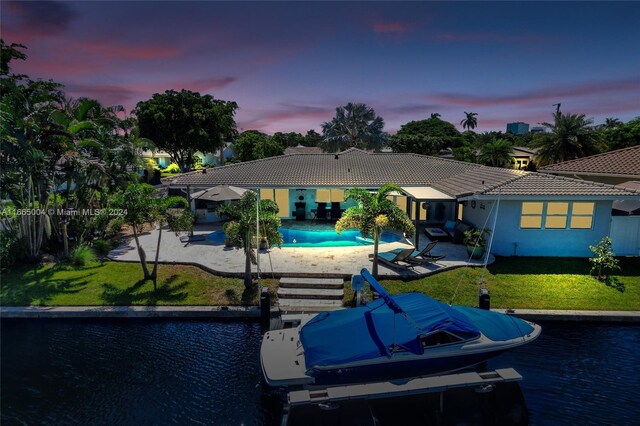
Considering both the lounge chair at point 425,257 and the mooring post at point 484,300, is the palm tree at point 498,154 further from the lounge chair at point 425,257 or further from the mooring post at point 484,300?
the mooring post at point 484,300

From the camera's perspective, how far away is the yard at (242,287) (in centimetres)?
1441

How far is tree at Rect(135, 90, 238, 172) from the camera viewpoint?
155ft

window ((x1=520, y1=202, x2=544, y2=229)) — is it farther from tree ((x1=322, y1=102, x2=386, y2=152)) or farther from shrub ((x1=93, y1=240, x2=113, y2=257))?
tree ((x1=322, y1=102, x2=386, y2=152))

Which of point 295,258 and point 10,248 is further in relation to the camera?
point 295,258

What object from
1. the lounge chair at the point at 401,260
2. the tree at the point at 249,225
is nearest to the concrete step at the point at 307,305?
the tree at the point at 249,225

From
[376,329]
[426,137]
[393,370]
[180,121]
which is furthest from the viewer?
[426,137]

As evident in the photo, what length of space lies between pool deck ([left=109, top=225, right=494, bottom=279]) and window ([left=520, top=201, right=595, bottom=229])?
3.18 m

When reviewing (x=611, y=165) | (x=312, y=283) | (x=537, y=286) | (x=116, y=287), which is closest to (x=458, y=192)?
(x=537, y=286)

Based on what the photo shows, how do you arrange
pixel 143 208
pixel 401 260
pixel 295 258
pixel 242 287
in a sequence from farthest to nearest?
pixel 295 258 < pixel 401 260 < pixel 242 287 < pixel 143 208

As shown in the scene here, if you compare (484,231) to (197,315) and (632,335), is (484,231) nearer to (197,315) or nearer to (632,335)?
(632,335)

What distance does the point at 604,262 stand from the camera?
16.5 m

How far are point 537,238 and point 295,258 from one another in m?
12.1

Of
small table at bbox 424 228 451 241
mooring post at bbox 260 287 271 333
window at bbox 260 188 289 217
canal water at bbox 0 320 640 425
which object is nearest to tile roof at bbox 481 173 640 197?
small table at bbox 424 228 451 241

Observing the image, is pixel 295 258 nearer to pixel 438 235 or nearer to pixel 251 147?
pixel 438 235
